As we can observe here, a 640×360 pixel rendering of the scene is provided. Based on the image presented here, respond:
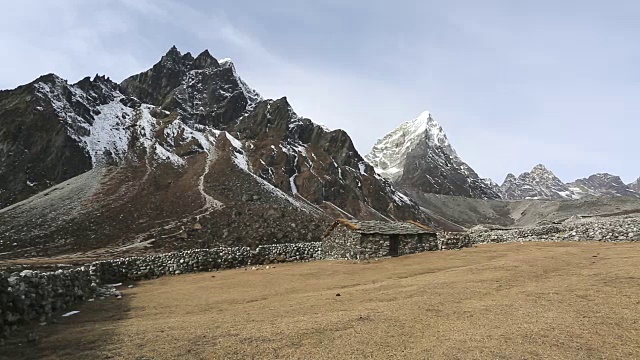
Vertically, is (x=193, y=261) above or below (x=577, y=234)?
below

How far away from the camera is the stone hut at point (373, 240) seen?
30.0m

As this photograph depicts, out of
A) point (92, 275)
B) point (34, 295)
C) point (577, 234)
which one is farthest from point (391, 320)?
point (577, 234)

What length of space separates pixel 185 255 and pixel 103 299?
10657 millimetres

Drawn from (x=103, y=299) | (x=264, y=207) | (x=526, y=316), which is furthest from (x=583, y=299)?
(x=264, y=207)

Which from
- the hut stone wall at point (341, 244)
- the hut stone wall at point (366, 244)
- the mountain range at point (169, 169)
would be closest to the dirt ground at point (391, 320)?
the hut stone wall at point (366, 244)

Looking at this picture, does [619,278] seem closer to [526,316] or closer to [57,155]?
[526,316]

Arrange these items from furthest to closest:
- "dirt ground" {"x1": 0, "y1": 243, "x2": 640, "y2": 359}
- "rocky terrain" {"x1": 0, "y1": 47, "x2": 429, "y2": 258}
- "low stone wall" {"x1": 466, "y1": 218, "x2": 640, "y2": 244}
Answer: "rocky terrain" {"x1": 0, "y1": 47, "x2": 429, "y2": 258} → "low stone wall" {"x1": 466, "y1": 218, "x2": 640, "y2": 244} → "dirt ground" {"x1": 0, "y1": 243, "x2": 640, "y2": 359}

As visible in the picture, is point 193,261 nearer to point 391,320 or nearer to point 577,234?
point 391,320

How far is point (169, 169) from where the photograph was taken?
299 ft

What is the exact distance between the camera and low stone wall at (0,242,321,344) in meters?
12.4

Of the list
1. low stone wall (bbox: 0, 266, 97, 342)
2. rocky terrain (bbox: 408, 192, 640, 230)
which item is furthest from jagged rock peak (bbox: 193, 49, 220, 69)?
low stone wall (bbox: 0, 266, 97, 342)

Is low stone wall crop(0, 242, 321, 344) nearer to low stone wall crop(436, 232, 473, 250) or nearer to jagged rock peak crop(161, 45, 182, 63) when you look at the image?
low stone wall crop(436, 232, 473, 250)

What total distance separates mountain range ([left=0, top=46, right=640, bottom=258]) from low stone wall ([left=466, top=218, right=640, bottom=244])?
23.1 metres

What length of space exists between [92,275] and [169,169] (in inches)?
2843
